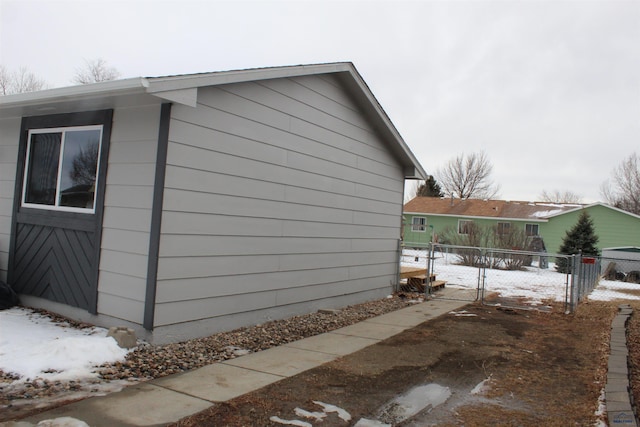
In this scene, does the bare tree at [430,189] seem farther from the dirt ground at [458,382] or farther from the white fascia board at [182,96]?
the white fascia board at [182,96]

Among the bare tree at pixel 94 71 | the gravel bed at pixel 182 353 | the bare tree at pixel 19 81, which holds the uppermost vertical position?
the bare tree at pixel 94 71

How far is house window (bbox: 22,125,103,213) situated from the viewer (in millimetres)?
6113

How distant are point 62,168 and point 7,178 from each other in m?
1.63

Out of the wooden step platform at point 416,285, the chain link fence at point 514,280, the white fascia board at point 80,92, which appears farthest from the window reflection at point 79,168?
the wooden step platform at point 416,285

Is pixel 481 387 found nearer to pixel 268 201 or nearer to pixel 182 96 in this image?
pixel 268 201

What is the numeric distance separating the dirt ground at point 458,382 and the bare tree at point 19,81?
3719 cm

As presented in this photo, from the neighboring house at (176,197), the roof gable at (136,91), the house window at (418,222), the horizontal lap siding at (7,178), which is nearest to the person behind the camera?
the roof gable at (136,91)

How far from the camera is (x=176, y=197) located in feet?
18.1

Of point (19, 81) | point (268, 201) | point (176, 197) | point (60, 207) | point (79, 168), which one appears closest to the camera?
point (176, 197)

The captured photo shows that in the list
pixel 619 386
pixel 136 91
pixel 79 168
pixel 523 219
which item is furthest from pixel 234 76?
pixel 523 219

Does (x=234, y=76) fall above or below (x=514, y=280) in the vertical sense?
above

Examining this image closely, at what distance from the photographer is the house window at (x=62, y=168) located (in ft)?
20.1

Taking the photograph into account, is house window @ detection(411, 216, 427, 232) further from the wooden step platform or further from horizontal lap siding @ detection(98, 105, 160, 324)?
horizontal lap siding @ detection(98, 105, 160, 324)

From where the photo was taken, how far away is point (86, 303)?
592 centimetres
